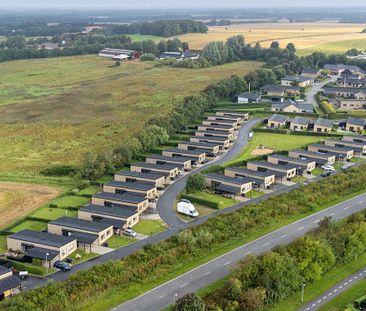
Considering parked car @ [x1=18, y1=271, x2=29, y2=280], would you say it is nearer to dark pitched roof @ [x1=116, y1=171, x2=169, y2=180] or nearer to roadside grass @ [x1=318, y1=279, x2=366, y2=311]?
dark pitched roof @ [x1=116, y1=171, x2=169, y2=180]

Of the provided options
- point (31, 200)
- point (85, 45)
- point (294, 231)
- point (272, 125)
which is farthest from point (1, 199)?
point (85, 45)

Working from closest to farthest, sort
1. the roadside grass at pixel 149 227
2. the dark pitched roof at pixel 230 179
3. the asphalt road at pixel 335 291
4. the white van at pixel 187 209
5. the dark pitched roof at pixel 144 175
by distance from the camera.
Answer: the asphalt road at pixel 335 291 → the roadside grass at pixel 149 227 → the white van at pixel 187 209 → the dark pitched roof at pixel 230 179 → the dark pitched roof at pixel 144 175

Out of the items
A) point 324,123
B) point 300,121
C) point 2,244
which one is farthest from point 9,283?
point 324,123

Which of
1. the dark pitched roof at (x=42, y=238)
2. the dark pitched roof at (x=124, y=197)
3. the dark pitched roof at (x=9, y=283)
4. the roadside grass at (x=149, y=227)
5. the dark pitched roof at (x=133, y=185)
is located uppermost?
the dark pitched roof at (x=133, y=185)

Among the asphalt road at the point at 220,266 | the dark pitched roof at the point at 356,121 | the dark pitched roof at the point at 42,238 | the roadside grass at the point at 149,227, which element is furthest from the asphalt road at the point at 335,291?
the dark pitched roof at the point at 356,121

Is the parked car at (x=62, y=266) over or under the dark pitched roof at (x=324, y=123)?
under

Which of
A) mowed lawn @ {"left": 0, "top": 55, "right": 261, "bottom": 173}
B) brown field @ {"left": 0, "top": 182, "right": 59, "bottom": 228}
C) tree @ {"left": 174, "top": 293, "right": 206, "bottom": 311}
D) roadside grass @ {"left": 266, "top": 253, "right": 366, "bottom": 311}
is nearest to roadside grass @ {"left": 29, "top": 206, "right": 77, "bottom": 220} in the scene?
brown field @ {"left": 0, "top": 182, "right": 59, "bottom": 228}

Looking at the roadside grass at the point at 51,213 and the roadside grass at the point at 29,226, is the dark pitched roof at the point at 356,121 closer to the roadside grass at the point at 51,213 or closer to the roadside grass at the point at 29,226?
the roadside grass at the point at 51,213
